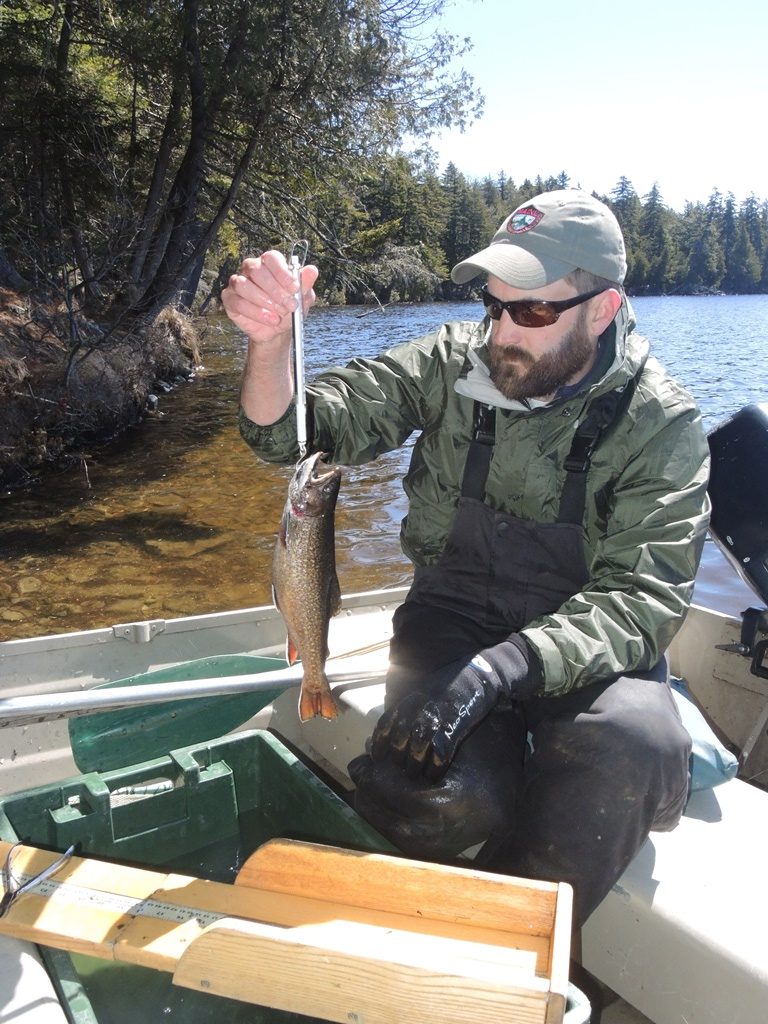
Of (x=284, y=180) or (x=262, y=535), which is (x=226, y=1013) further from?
(x=284, y=180)

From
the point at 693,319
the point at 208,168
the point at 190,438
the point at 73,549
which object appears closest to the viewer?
the point at 73,549

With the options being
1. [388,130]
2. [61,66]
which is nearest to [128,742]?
[61,66]

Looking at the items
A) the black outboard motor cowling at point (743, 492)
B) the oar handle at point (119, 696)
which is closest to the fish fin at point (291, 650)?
the oar handle at point (119, 696)

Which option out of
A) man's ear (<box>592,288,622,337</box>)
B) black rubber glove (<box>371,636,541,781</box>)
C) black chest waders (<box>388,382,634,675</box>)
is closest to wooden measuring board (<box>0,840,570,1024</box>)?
black rubber glove (<box>371,636,541,781</box>)

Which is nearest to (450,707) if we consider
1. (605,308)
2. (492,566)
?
(492,566)

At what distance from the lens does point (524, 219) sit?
3.06m

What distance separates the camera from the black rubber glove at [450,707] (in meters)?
2.39

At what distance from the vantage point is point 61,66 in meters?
14.9

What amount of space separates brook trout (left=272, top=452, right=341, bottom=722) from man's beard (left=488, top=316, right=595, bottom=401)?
2.61 ft

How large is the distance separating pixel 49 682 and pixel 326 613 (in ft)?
5.44

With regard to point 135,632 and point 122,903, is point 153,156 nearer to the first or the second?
point 135,632

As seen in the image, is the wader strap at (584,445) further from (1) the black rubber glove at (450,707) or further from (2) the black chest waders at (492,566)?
(1) the black rubber glove at (450,707)

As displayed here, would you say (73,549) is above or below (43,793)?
below

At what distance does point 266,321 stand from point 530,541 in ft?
4.17
